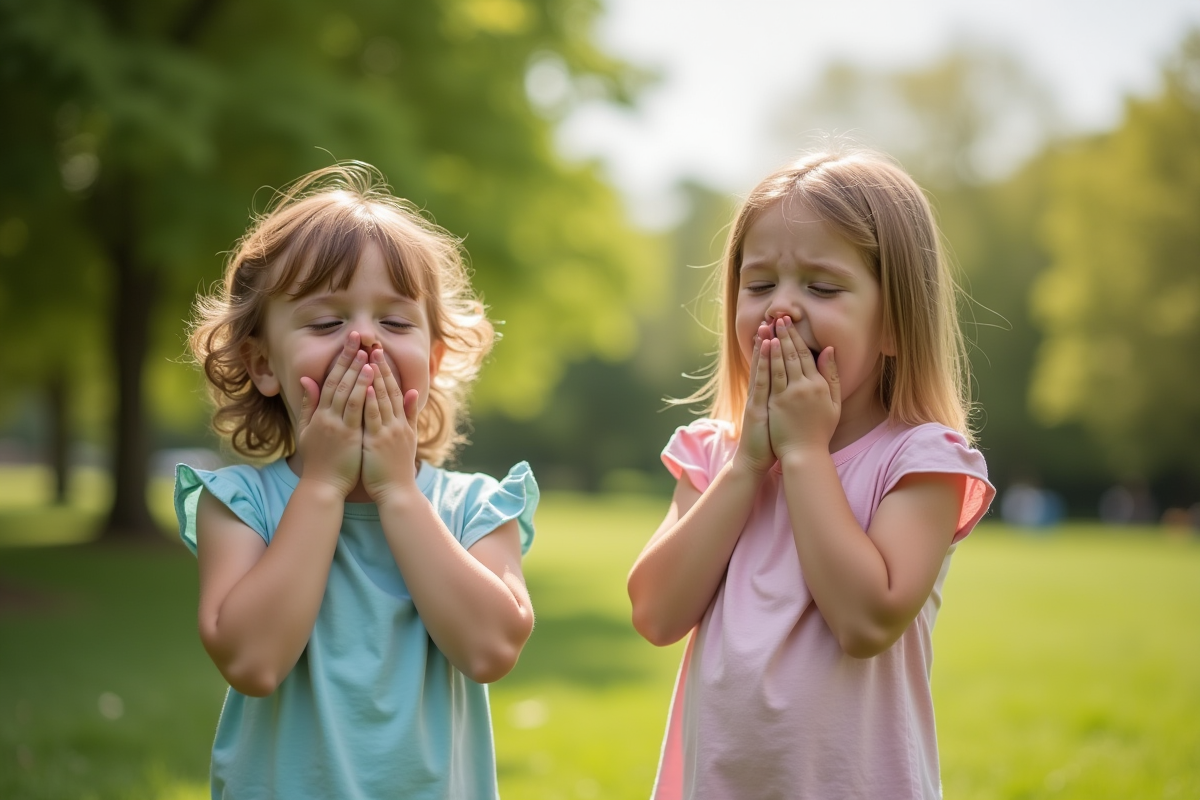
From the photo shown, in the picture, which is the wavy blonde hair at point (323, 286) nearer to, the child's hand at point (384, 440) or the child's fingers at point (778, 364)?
the child's hand at point (384, 440)

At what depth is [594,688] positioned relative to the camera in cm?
748

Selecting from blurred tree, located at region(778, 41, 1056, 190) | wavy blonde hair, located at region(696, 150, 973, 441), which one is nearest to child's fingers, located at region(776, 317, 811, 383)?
wavy blonde hair, located at region(696, 150, 973, 441)

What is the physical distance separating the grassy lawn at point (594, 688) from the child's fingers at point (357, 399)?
2.76 m

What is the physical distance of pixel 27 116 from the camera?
1195 cm

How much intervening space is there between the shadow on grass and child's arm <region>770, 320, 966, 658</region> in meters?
5.58

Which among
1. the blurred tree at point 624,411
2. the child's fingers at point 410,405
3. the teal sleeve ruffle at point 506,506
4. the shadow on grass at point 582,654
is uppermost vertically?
the child's fingers at point 410,405

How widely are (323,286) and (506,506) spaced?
65 centimetres

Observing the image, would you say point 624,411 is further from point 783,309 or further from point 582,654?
point 783,309

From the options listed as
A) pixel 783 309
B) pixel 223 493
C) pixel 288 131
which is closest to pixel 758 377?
pixel 783 309

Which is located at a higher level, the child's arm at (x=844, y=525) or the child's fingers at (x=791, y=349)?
the child's fingers at (x=791, y=349)

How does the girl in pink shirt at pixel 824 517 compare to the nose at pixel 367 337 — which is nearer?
the girl in pink shirt at pixel 824 517

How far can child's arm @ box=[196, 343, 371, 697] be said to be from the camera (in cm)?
225

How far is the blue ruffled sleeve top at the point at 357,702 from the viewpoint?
2303mm

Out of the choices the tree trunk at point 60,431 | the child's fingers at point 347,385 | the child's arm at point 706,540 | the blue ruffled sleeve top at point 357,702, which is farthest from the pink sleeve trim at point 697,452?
the tree trunk at point 60,431
